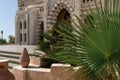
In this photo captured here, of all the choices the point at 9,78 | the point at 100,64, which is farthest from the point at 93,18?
the point at 9,78

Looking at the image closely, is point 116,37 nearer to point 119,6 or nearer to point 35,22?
point 119,6

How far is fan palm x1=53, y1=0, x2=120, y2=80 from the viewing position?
137 inches

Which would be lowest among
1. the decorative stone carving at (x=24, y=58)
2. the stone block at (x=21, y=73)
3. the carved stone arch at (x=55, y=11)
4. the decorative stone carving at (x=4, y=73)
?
the stone block at (x=21, y=73)

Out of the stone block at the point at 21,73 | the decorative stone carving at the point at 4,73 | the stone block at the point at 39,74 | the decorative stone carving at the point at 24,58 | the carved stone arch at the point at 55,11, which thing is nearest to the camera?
the decorative stone carving at the point at 4,73

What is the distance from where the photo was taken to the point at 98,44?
3.49 metres

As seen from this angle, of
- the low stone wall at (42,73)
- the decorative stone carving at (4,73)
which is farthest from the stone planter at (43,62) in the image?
the decorative stone carving at (4,73)

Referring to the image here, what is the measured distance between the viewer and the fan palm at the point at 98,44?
3.48m

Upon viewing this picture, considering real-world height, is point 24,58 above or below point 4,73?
below

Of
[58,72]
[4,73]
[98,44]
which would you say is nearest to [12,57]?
[58,72]

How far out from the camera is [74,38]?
3.85m

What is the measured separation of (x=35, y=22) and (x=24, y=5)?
3.57 meters

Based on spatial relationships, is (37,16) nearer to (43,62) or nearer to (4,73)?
(43,62)

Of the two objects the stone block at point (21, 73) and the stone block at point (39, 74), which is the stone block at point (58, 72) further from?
the stone block at point (21, 73)

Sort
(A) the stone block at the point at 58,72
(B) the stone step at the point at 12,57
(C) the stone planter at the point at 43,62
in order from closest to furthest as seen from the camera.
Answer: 1. (A) the stone block at the point at 58,72
2. (C) the stone planter at the point at 43,62
3. (B) the stone step at the point at 12,57
